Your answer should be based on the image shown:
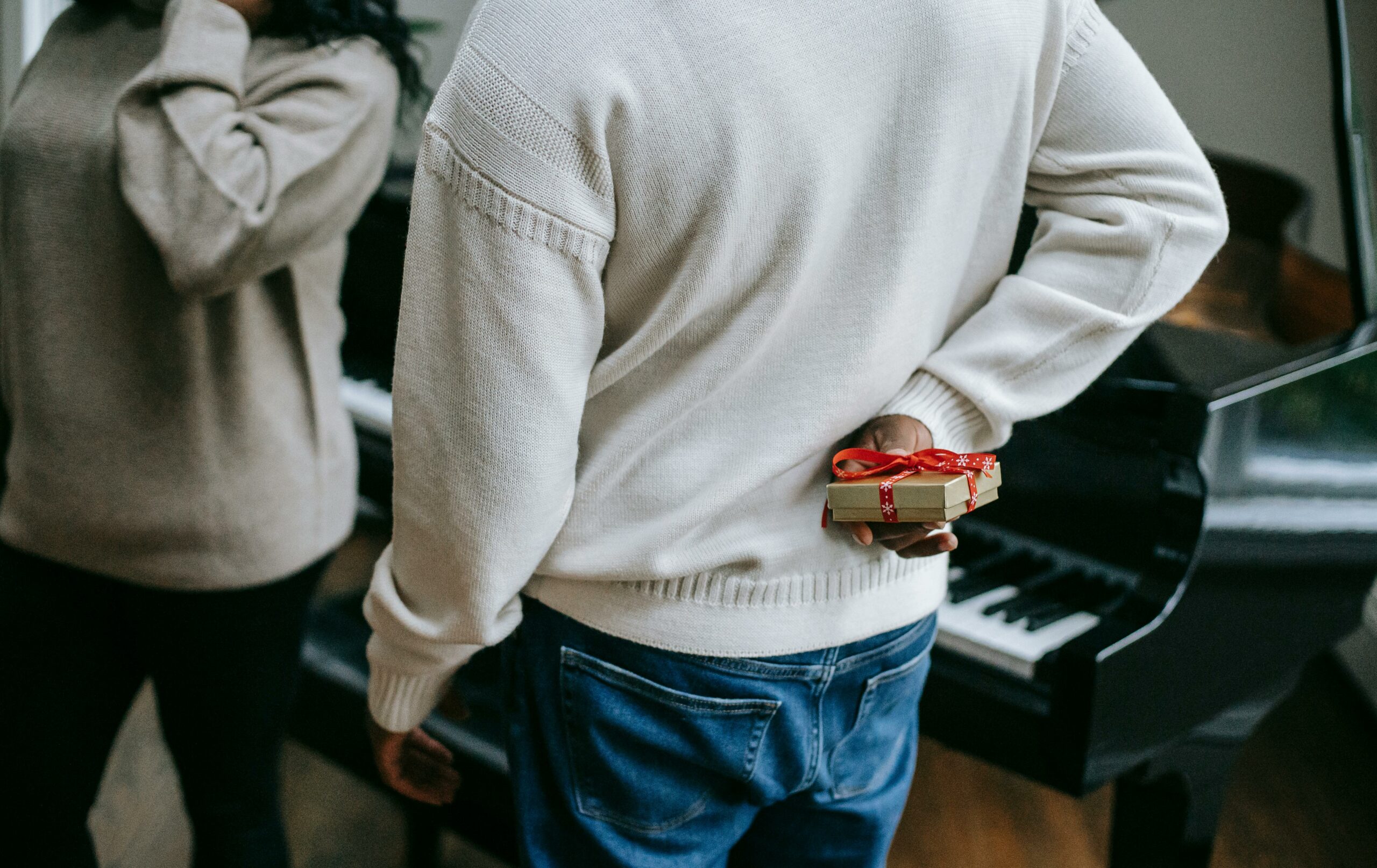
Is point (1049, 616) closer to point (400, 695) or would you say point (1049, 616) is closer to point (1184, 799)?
point (1184, 799)

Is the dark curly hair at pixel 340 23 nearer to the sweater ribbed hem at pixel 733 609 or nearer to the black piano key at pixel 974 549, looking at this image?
the sweater ribbed hem at pixel 733 609

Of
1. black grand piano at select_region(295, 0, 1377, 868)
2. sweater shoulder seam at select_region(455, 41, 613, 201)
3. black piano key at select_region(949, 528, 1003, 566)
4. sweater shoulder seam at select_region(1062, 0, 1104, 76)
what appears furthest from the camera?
black piano key at select_region(949, 528, 1003, 566)

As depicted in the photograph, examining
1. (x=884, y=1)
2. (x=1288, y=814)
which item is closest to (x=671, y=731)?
(x=884, y=1)

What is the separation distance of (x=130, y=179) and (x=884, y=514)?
76 cm

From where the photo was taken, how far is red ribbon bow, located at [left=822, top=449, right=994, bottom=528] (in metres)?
0.65

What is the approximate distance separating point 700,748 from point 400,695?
0.24 meters

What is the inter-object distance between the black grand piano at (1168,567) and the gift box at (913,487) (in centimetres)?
54

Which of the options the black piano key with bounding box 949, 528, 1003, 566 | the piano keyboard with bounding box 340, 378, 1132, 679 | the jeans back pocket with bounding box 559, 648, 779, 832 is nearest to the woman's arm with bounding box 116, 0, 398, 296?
the piano keyboard with bounding box 340, 378, 1132, 679

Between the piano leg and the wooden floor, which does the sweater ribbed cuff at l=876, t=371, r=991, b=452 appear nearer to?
the piano leg

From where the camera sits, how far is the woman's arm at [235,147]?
0.95 metres

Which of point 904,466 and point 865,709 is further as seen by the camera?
point 865,709

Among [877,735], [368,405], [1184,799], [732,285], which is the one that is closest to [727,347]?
[732,285]

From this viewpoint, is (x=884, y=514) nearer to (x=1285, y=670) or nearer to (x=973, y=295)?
(x=973, y=295)

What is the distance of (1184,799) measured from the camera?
1298 mm
